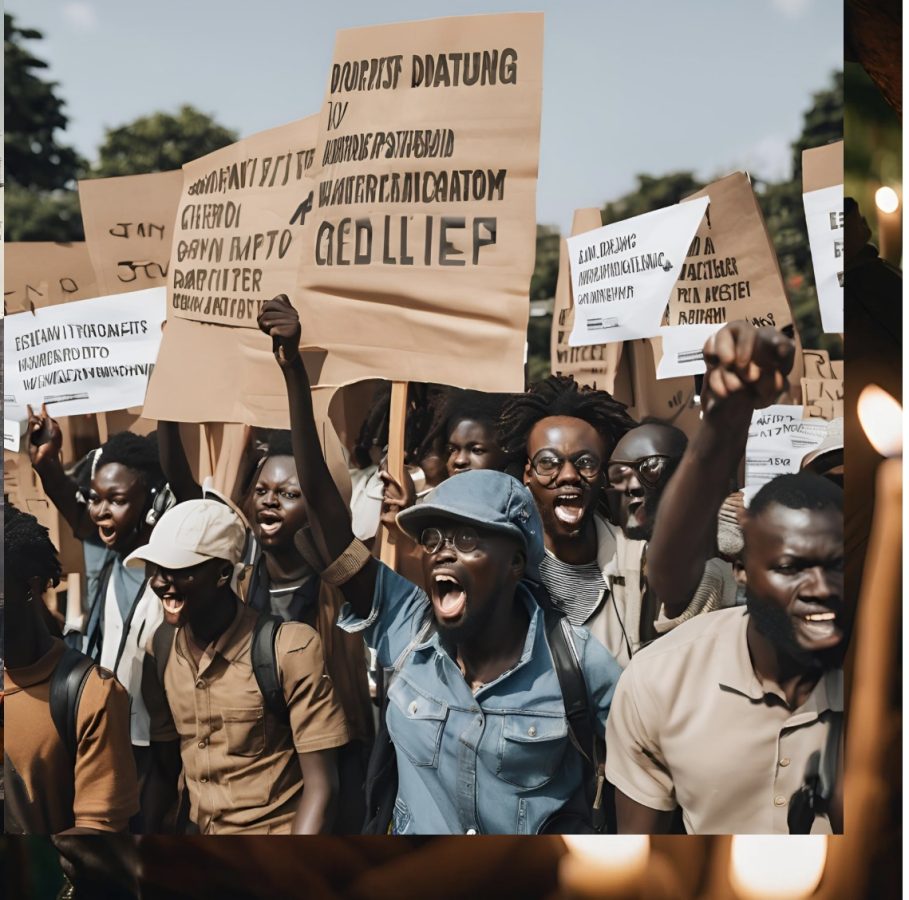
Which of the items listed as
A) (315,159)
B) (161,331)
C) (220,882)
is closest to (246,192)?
(315,159)

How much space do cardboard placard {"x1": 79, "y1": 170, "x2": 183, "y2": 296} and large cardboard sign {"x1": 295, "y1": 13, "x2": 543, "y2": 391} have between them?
54 cm

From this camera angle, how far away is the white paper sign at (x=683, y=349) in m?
4.03

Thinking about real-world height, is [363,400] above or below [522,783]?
above

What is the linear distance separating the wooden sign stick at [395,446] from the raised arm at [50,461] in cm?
108

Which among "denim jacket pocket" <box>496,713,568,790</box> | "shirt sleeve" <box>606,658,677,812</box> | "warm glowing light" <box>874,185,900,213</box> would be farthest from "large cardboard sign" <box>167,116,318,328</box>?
"warm glowing light" <box>874,185,900,213</box>

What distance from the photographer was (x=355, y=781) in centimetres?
412

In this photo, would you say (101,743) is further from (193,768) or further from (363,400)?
(363,400)

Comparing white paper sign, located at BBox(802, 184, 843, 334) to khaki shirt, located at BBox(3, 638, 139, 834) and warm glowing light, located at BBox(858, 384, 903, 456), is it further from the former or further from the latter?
khaki shirt, located at BBox(3, 638, 139, 834)

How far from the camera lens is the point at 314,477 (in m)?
4.02

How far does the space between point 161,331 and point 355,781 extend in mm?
1609

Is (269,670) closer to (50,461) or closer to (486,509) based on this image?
(486,509)

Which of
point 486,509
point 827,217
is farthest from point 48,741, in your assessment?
point 827,217

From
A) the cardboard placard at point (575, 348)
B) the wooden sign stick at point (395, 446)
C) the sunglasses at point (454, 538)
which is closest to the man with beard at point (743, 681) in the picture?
the cardboard placard at point (575, 348)

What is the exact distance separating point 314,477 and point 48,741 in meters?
1.24
